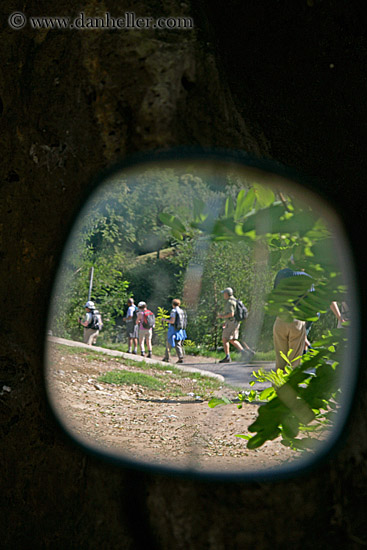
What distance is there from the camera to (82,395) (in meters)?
1.37

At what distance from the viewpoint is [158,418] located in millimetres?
1304

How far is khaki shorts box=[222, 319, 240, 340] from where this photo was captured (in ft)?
3.59

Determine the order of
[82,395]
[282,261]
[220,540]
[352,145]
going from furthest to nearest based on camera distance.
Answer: [352,145]
[82,395]
[220,540]
[282,261]

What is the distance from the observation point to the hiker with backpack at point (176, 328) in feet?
3.61

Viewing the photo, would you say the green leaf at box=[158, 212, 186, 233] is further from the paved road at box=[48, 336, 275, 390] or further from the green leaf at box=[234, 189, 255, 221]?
the paved road at box=[48, 336, 275, 390]

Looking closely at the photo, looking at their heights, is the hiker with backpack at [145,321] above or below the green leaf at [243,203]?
below

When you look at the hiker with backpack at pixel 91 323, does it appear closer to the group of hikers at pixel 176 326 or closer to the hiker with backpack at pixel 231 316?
the group of hikers at pixel 176 326

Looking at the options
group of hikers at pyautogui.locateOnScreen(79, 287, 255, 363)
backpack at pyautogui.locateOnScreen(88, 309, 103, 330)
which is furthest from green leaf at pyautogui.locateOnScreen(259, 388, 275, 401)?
backpack at pyautogui.locateOnScreen(88, 309, 103, 330)

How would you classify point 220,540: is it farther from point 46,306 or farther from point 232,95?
point 232,95

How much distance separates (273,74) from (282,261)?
2.39ft

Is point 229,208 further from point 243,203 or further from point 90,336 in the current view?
point 90,336

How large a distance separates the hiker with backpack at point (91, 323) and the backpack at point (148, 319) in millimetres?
131

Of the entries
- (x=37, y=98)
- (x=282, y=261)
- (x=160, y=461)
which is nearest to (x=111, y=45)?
(x=37, y=98)

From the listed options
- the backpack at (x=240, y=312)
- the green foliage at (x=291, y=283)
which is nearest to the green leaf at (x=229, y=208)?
the green foliage at (x=291, y=283)
